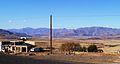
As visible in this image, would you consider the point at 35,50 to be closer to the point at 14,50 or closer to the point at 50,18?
the point at 14,50

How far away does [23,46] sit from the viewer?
286 ft

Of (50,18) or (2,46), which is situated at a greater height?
(50,18)

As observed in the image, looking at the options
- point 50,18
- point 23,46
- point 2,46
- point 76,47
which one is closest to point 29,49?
point 23,46

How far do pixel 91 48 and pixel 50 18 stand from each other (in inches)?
907

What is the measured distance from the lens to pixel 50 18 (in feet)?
225

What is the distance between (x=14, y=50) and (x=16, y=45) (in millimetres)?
2085

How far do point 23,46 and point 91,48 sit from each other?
1906 cm

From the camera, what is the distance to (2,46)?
89562 mm

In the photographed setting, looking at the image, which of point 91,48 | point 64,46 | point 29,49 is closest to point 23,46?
point 29,49

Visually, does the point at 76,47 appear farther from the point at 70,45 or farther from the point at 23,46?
the point at 23,46

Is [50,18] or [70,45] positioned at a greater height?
[50,18]

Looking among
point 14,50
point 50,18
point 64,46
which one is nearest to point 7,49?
point 14,50

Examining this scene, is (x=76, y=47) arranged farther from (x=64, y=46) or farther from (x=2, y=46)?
(x=2, y=46)

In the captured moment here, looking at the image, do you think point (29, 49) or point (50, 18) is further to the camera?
point (29, 49)
